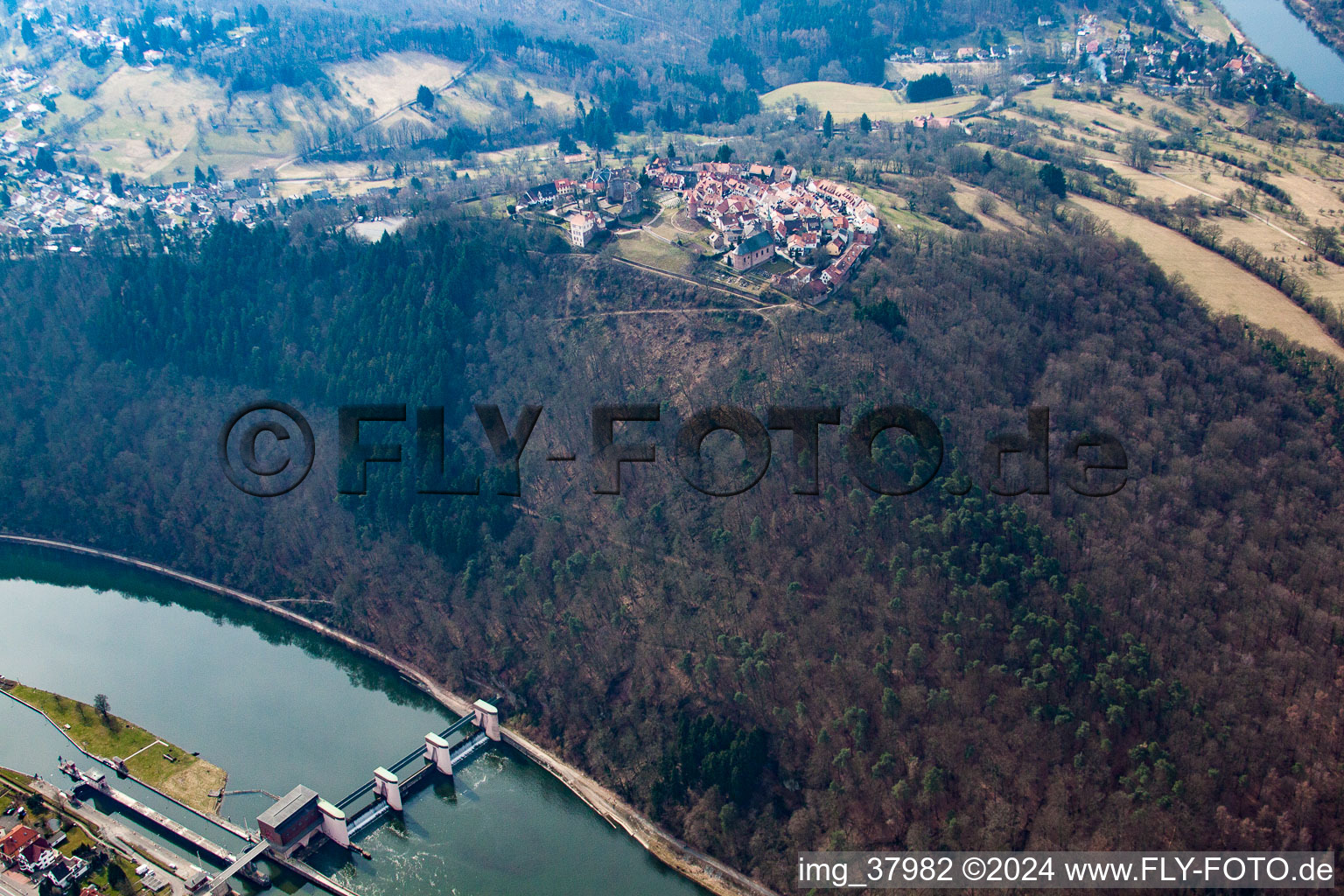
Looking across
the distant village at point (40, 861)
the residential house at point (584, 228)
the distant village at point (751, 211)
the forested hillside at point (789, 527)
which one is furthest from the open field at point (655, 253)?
the distant village at point (40, 861)

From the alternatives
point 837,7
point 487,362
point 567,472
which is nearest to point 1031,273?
point 567,472

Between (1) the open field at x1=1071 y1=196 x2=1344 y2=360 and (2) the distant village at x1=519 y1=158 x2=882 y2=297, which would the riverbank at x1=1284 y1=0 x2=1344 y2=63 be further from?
(2) the distant village at x1=519 y1=158 x2=882 y2=297

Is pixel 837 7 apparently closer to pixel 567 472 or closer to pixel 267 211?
pixel 267 211

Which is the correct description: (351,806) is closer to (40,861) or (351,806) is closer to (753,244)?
(40,861)

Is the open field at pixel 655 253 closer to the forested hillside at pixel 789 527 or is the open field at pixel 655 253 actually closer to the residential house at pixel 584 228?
the residential house at pixel 584 228

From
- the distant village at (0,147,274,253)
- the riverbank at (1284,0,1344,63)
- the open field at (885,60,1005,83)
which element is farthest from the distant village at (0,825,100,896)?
the riverbank at (1284,0,1344,63)

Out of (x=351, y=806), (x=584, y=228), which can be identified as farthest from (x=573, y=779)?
(x=584, y=228)
